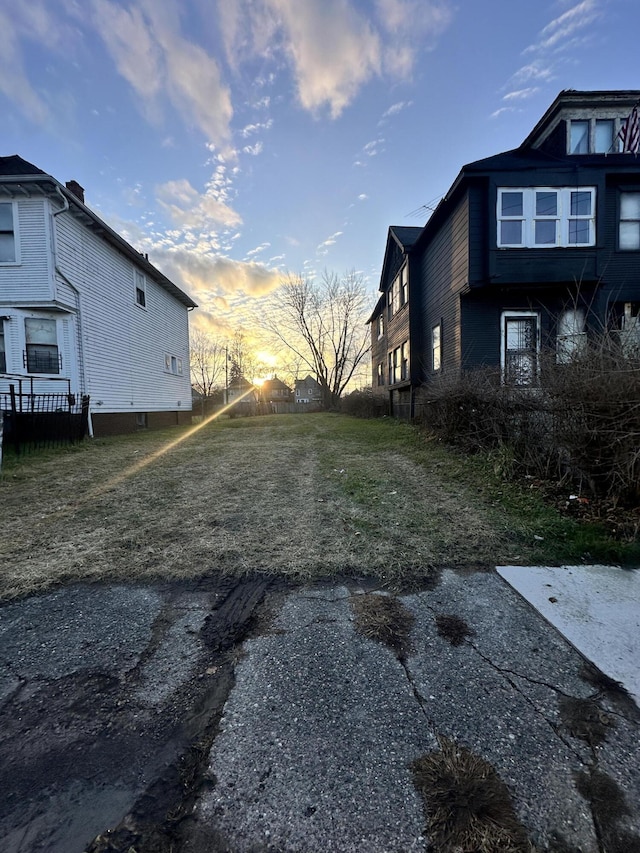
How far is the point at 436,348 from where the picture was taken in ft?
40.9

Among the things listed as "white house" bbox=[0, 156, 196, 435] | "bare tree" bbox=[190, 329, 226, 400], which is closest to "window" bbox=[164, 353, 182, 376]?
"white house" bbox=[0, 156, 196, 435]

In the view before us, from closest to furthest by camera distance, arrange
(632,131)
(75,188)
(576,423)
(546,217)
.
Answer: (576,423) → (546,217) → (632,131) → (75,188)

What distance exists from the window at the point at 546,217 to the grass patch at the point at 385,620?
10.3 m

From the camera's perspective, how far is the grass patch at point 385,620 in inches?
78.0

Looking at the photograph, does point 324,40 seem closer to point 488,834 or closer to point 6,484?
point 6,484

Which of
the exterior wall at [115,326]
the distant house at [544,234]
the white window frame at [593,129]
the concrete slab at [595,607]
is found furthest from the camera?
the exterior wall at [115,326]

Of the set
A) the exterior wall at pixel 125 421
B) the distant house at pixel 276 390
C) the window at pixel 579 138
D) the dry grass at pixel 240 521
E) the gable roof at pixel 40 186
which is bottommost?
the dry grass at pixel 240 521

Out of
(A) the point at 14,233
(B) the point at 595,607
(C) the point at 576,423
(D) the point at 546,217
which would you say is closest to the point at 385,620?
(B) the point at 595,607

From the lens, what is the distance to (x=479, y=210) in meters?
9.59

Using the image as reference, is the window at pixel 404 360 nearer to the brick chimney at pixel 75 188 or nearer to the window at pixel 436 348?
the window at pixel 436 348

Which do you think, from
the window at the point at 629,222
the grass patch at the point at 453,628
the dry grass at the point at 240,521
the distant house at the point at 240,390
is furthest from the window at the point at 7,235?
the distant house at the point at 240,390

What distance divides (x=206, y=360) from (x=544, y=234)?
147 feet

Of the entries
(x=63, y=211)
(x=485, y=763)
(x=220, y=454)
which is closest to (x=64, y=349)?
(x=63, y=211)

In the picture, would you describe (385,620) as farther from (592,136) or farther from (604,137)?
(604,137)
